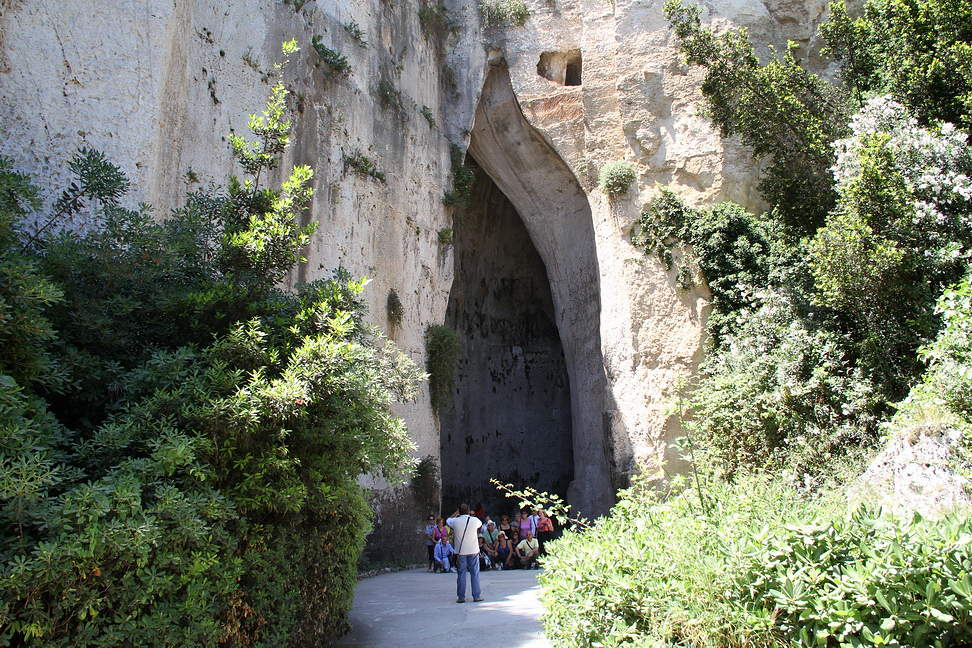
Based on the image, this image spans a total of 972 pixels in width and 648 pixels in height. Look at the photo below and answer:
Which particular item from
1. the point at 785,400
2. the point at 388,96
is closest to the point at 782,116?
the point at 785,400

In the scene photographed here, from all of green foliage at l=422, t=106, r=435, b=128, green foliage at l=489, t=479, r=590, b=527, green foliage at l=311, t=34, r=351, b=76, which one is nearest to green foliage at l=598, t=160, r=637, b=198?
green foliage at l=422, t=106, r=435, b=128

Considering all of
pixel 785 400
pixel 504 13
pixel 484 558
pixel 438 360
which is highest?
pixel 504 13

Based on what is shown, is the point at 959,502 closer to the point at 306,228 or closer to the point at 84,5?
the point at 306,228

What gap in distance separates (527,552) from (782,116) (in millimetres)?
8933

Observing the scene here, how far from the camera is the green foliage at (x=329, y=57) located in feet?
41.7

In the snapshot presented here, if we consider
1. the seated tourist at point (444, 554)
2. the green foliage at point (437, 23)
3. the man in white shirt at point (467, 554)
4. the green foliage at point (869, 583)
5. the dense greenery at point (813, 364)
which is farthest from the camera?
the green foliage at point (437, 23)

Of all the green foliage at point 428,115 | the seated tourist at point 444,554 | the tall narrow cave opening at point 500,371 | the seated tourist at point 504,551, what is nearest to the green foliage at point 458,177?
the green foliage at point 428,115

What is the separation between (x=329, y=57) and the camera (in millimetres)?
12859

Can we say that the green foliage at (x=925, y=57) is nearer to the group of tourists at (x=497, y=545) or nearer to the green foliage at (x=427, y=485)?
the group of tourists at (x=497, y=545)

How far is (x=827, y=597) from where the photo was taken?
10.9ft

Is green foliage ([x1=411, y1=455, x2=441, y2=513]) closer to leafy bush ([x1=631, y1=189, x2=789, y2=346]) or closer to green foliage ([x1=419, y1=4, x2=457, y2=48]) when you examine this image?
leafy bush ([x1=631, y1=189, x2=789, y2=346])

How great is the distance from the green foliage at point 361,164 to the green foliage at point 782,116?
6.41 metres

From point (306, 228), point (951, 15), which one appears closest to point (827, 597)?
point (306, 228)

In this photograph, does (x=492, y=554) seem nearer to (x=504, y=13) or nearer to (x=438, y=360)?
(x=438, y=360)
